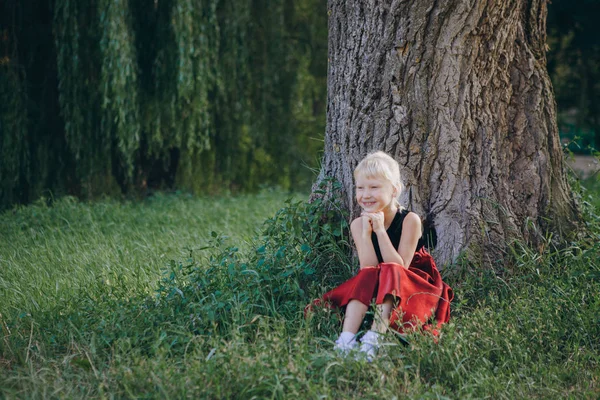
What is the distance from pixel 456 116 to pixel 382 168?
26.1 inches

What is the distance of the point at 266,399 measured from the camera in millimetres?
2609

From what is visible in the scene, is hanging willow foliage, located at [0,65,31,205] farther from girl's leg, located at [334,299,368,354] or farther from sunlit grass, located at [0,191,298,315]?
girl's leg, located at [334,299,368,354]

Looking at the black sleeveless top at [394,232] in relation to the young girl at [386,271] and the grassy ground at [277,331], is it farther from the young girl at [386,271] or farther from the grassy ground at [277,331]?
the grassy ground at [277,331]

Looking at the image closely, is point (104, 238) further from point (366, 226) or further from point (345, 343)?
point (345, 343)

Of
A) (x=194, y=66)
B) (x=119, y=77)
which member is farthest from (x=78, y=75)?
(x=194, y=66)

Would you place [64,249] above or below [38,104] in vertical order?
below

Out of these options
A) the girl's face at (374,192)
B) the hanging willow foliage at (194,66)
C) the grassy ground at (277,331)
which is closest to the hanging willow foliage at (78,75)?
the hanging willow foliage at (194,66)

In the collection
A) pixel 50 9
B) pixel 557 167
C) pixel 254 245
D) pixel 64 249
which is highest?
pixel 50 9

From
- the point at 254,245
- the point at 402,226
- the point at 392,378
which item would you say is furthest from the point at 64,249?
the point at 392,378

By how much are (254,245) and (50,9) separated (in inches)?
181

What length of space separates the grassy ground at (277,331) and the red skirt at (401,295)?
10 cm

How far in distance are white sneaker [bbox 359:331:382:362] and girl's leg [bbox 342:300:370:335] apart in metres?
0.12

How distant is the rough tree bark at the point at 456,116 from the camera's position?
3.75 m

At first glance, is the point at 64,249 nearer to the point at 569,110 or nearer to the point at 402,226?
the point at 402,226
